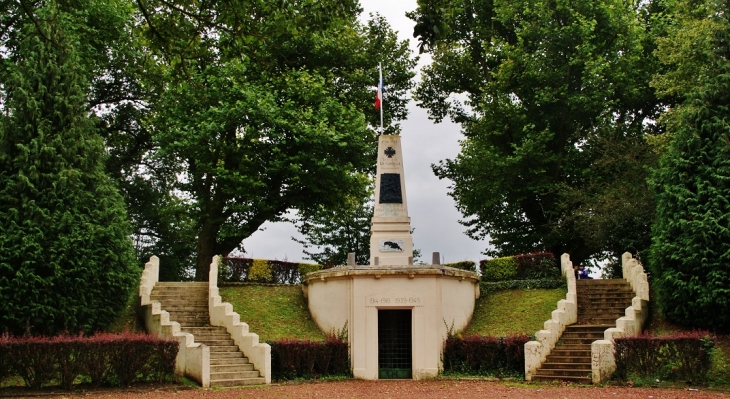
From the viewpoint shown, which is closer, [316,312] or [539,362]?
[539,362]

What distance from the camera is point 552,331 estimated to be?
2125 cm

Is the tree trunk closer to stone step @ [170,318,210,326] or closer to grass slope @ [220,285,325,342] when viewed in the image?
grass slope @ [220,285,325,342]

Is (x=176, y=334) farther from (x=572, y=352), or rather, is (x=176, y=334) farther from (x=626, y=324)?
(x=626, y=324)

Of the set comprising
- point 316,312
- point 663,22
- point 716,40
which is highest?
point 663,22

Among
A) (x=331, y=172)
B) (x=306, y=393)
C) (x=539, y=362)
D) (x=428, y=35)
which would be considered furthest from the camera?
(x=331, y=172)

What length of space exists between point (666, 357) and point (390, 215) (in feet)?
31.3

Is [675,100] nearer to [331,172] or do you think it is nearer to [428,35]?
[331,172]

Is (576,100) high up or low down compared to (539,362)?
up

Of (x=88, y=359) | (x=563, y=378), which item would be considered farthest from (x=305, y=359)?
(x=563, y=378)

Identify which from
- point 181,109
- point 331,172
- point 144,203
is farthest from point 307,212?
point 144,203

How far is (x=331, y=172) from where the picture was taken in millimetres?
29219

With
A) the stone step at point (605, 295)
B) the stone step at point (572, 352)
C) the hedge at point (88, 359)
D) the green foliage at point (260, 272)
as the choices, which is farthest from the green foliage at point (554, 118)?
the hedge at point (88, 359)

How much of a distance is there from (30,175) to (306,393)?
10.0 metres

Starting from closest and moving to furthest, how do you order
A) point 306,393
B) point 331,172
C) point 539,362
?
point 306,393 < point 539,362 < point 331,172
